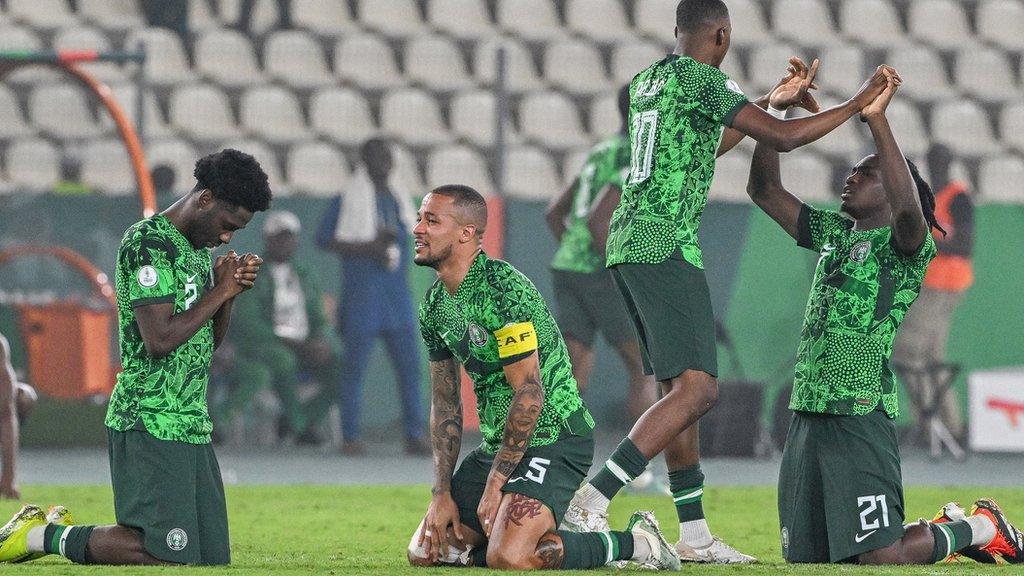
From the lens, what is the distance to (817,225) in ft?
20.7

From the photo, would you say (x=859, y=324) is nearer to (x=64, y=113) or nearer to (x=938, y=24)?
(x=64, y=113)

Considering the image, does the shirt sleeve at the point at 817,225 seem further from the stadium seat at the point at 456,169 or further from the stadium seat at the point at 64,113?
the stadium seat at the point at 64,113

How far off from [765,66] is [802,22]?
986 millimetres

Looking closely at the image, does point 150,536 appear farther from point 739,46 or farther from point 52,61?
point 739,46

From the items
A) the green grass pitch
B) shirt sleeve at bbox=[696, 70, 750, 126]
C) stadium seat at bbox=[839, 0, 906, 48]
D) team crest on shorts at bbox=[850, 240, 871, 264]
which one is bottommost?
the green grass pitch

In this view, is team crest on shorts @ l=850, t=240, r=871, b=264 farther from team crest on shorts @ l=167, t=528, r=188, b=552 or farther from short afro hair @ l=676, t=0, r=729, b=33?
team crest on shorts @ l=167, t=528, r=188, b=552

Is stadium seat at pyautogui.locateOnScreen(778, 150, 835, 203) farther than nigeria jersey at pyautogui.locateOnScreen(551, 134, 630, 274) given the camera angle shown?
Yes

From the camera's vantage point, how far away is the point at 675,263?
595 centimetres

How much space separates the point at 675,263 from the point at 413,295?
6946 millimetres

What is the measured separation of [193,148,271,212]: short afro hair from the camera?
5.73m

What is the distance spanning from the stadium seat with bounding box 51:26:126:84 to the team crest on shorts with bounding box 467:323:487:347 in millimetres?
9770

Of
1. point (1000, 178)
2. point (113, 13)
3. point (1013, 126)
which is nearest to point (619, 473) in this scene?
point (1000, 178)

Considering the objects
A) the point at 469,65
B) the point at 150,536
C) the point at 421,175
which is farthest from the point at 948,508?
the point at 469,65

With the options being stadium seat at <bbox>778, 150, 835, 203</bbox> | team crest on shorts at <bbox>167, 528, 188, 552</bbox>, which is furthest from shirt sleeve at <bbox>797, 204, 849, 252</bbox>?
stadium seat at <bbox>778, 150, 835, 203</bbox>
